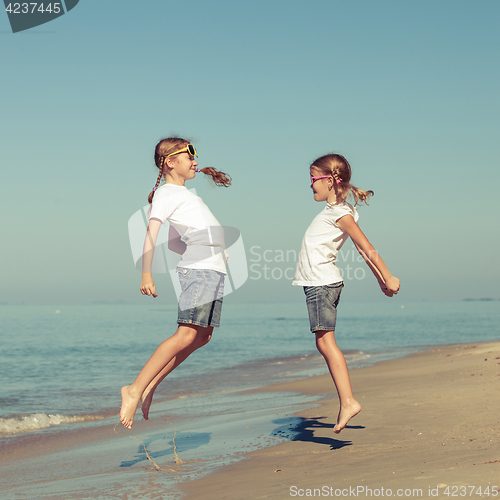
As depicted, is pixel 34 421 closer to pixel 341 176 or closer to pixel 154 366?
pixel 154 366

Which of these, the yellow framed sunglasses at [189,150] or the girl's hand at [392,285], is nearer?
the girl's hand at [392,285]

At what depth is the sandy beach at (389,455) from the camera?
8.08ft

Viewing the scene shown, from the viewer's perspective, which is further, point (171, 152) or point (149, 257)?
point (171, 152)

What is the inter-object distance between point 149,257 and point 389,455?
75.4 inches

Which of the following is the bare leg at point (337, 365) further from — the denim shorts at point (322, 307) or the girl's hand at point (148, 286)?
the girl's hand at point (148, 286)

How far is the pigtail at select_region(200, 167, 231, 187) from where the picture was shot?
3.84 meters

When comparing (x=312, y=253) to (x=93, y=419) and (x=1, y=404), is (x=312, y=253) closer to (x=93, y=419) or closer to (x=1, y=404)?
(x=93, y=419)

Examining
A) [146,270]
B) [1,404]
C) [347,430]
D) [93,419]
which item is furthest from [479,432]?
[1,404]

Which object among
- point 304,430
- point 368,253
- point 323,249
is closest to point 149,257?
point 323,249

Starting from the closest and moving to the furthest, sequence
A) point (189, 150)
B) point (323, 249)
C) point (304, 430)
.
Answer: point (323, 249) < point (189, 150) < point (304, 430)

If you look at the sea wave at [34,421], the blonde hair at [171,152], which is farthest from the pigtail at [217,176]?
the sea wave at [34,421]

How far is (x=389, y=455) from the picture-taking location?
3.10 metres

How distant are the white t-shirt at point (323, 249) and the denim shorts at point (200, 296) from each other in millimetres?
599

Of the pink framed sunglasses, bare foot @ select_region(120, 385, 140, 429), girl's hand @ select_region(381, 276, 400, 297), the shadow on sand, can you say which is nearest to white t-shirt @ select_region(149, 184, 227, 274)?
the pink framed sunglasses
